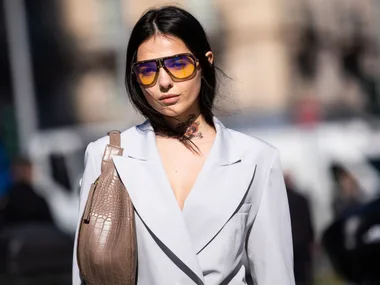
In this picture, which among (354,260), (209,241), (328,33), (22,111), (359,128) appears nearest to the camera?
(209,241)

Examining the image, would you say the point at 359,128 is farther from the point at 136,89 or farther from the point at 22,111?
the point at 136,89

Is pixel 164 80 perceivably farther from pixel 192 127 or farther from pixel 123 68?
pixel 123 68

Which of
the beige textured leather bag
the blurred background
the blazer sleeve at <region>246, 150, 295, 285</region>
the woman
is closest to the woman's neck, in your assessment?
the woman

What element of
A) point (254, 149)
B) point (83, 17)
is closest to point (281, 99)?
point (83, 17)

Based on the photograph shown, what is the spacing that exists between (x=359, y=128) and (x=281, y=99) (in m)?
13.7

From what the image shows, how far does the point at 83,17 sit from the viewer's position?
29266 millimetres

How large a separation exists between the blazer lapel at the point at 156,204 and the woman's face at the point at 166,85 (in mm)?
141

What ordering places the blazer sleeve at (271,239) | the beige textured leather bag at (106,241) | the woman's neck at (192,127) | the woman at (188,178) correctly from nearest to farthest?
1. the beige textured leather bag at (106,241)
2. the woman at (188,178)
3. the blazer sleeve at (271,239)
4. the woman's neck at (192,127)

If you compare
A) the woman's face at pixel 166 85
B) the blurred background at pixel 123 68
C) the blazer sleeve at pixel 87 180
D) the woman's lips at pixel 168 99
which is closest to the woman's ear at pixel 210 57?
the woman's face at pixel 166 85

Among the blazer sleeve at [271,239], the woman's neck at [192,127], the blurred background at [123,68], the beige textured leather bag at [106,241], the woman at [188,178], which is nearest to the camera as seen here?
the beige textured leather bag at [106,241]

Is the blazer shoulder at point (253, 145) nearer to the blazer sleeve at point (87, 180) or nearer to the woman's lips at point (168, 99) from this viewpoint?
the woman's lips at point (168, 99)

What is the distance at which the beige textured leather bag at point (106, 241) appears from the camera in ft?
10.4

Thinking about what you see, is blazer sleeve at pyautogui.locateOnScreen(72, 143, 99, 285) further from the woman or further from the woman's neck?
the woman's neck

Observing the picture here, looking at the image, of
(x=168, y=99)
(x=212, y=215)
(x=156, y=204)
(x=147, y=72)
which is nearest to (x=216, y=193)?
(x=212, y=215)
